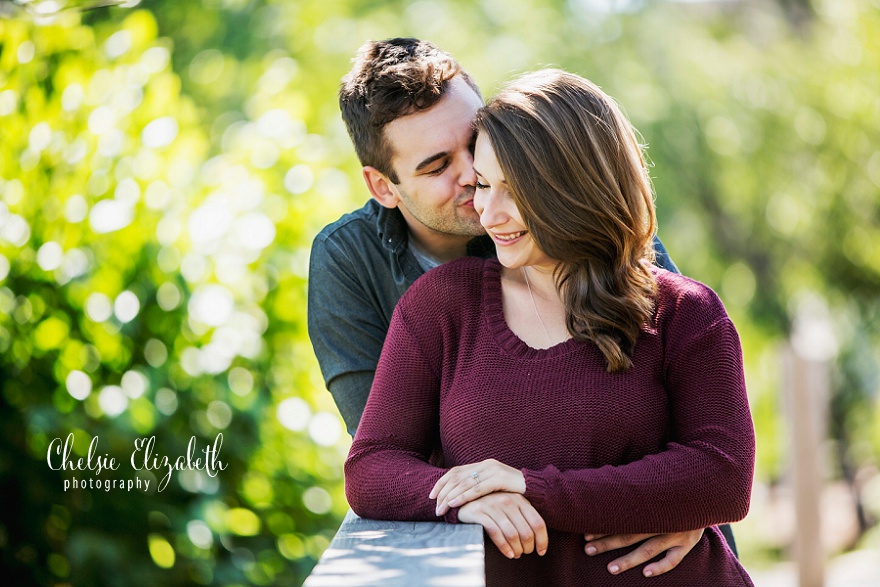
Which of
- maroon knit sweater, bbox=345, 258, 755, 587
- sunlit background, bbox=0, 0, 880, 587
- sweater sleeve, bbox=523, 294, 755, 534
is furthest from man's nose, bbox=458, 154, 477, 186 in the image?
sunlit background, bbox=0, 0, 880, 587

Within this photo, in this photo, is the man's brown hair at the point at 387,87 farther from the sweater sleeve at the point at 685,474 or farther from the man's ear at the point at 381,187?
the sweater sleeve at the point at 685,474

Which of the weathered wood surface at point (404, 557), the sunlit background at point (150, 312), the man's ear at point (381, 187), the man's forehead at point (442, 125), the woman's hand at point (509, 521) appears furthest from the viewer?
the sunlit background at point (150, 312)

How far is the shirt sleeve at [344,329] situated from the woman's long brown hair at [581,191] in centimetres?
64

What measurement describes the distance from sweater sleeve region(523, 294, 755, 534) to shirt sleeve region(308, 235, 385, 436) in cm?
83

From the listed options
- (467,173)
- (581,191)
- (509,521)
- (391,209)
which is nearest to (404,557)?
(509,521)

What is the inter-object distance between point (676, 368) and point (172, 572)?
2.62 m

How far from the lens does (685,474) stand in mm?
1957

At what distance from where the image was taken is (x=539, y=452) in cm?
204

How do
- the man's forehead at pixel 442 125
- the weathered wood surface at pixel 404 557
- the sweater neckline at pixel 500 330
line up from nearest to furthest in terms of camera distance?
the weathered wood surface at pixel 404 557 → the sweater neckline at pixel 500 330 → the man's forehead at pixel 442 125

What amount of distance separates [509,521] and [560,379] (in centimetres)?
33

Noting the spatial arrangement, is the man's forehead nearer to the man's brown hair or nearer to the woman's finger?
the man's brown hair

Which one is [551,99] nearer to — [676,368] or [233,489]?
[676,368]

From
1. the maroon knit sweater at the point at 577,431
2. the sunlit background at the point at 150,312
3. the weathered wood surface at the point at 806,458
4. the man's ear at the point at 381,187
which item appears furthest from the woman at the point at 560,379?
the weathered wood surface at the point at 806,458

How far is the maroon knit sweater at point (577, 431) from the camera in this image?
1952 millimetres
